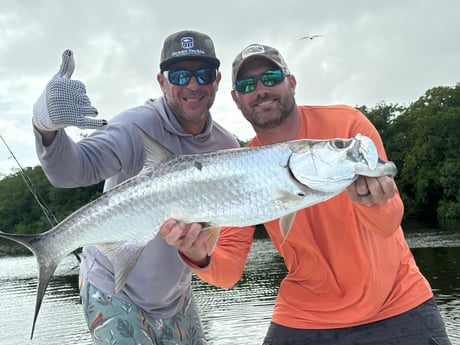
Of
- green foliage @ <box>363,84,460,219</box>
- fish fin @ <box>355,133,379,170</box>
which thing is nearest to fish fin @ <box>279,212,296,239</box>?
fish fin @ <box>355,133,379,170</box>

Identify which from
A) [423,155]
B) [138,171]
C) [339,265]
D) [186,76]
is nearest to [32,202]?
[423,155]

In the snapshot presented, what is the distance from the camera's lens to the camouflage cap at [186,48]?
14.1 feet

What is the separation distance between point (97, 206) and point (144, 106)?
1.19 metres

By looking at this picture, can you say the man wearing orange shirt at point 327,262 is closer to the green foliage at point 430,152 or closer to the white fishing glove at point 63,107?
the white fishing glove at point 63,107

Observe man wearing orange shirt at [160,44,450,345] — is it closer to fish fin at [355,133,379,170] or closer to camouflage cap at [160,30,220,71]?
camouflage cap at [160,30,220,71]

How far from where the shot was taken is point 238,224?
11.5 ft

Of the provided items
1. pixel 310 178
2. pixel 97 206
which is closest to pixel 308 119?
pixel 310 178

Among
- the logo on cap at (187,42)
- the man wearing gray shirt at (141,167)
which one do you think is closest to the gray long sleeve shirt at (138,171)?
the man wearing gray shirt at (141,167)

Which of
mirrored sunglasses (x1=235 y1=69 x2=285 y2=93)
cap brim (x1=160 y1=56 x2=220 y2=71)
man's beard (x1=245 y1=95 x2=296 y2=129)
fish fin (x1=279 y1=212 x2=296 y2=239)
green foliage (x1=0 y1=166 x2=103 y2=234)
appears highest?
cap brim (x1=160 y1=56 x2=220 y2=71)

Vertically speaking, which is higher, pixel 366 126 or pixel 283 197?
pixel 366 126

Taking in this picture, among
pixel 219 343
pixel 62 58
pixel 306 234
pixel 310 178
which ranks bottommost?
pixel 219 343

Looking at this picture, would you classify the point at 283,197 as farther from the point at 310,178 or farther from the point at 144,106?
the point at 144,106

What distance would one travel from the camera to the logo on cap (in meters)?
4.34

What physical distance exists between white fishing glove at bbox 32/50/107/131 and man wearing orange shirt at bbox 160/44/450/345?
1.40 m
